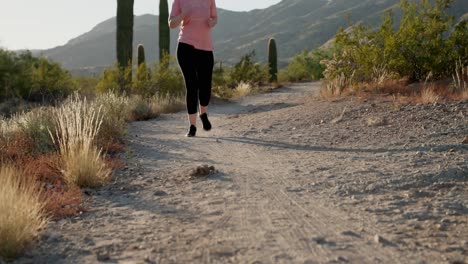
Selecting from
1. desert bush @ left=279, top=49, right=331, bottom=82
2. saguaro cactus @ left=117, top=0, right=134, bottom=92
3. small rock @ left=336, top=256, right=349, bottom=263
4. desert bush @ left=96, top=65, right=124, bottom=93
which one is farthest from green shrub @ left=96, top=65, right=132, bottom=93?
desert bush @ left=279, top=49, right=331, bottom=82

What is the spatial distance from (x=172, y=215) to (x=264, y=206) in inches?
25.2

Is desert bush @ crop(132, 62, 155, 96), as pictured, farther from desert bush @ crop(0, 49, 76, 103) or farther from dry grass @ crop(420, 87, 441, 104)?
dry grass @ crop(420, 87, 441, 104)

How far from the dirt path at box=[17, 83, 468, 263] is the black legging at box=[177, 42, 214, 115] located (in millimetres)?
794

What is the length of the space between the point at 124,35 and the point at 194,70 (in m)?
9.56

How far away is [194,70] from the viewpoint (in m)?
6.71

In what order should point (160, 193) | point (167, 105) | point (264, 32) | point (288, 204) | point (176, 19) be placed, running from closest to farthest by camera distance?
point (288, 204)
point (160, 193)
point (176, 19)
point (167, 105)
point (264, 32)

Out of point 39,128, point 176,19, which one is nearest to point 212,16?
point 176,19

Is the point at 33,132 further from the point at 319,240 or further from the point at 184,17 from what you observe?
the point at 319,240

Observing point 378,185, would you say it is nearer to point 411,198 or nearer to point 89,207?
point 411,198

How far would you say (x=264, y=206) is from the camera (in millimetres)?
3471

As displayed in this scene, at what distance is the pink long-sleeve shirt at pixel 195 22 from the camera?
6508 mm

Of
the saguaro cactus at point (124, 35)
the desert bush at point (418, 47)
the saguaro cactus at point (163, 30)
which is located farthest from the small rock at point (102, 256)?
the saguaro cactus at point (163, 30)

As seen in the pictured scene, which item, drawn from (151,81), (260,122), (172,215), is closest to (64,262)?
(172,215)

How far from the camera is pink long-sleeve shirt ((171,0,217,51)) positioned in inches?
256
